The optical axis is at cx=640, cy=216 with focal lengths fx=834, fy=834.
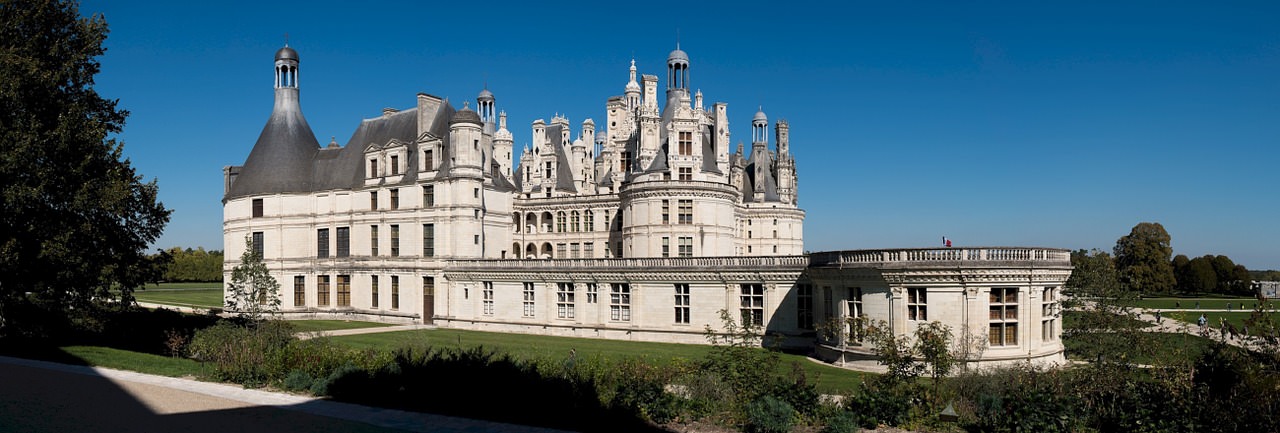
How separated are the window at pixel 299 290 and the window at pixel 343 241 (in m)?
3.22

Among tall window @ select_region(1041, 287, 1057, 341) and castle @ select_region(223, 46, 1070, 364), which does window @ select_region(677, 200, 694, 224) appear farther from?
tall window @ select_region(1041, 287, 1057, 341)

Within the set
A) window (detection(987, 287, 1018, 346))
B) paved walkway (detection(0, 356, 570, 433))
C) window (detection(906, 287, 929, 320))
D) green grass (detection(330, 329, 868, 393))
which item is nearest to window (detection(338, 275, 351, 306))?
green grass (detection(330, 329, 868, 393))

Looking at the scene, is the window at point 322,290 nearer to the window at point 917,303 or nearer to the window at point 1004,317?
the window at point 917,303

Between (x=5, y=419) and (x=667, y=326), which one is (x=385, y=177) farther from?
(x=5, y=419)

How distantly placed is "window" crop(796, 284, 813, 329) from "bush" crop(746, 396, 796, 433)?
17.7 metres

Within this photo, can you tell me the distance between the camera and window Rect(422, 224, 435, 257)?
45.1 m

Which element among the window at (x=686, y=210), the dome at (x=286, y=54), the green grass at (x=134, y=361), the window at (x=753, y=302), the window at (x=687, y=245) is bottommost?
the green grass at (x=134, y=361)

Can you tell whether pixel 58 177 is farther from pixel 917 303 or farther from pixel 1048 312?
pixel 1048 312

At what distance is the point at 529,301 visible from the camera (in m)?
40.9

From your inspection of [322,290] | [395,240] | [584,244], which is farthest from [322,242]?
[584,244]

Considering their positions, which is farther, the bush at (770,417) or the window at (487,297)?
the window at (487,297)

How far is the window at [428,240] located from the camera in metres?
45.1

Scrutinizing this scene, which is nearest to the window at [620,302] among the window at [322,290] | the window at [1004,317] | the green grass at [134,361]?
the window at [1004,317]

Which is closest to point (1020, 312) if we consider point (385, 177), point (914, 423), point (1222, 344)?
point (1222, 344)
